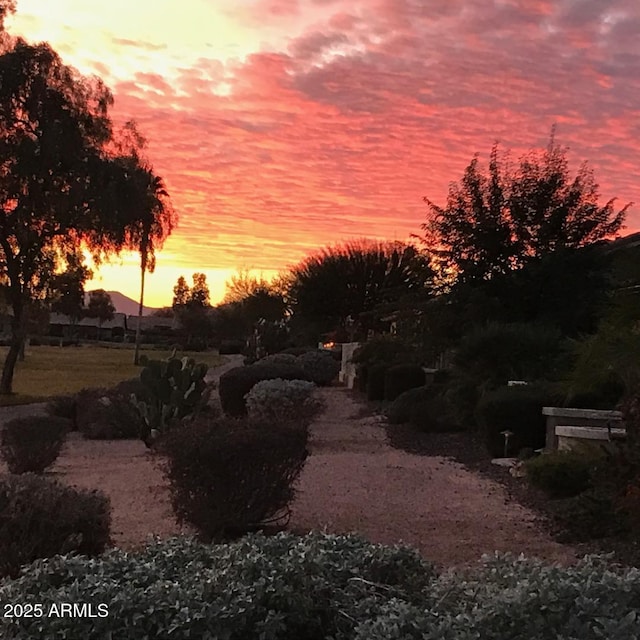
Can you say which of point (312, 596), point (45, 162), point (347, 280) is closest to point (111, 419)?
point (45, 162)

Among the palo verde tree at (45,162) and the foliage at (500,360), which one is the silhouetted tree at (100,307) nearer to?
the palo verde tree at (45,162)

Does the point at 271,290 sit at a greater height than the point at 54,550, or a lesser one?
greater

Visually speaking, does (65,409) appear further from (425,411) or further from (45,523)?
(45,523)

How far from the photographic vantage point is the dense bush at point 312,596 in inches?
114

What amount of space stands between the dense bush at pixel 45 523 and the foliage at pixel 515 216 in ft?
45.4

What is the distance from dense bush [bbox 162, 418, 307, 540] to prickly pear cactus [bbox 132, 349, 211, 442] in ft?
22.1

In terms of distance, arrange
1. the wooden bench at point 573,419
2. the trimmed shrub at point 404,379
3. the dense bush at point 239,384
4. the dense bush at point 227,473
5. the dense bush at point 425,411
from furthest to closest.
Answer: the trimmed shrub at point 404,379 → the dense bush at point 239,384 → the dense bush at point 425,411 → the wooden bench at point 573,419 → the dense bush at point 227,473

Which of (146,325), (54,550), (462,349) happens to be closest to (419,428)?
(462,349)

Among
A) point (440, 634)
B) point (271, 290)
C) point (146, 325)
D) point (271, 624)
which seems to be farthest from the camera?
point (146, 325)

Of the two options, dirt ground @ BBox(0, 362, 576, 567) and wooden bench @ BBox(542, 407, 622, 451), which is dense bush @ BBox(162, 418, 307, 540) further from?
wooden bench @ BBox(542, 407, 622, 451)

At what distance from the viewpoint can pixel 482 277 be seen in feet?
60.1

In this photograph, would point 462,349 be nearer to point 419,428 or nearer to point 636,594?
point 419,428

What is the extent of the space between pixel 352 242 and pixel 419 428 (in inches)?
1540

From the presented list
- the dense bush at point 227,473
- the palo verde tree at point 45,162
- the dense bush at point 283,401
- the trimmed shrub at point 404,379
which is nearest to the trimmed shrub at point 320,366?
the palo verde tree at point 45,162
